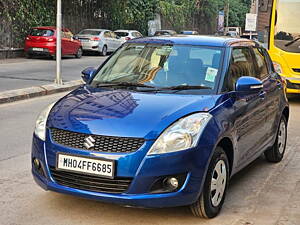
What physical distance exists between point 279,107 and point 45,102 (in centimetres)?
666

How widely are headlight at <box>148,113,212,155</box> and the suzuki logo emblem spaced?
0.48 m

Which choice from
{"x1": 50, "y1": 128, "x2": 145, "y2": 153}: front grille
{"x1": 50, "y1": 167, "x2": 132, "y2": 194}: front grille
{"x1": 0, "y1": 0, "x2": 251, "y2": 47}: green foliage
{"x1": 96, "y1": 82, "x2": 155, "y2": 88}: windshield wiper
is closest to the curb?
{"x1": 96, "y1": 82, "x2": 155, "y2": 88}: windshield wiper

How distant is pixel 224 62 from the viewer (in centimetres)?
525

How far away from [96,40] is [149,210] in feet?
79.0

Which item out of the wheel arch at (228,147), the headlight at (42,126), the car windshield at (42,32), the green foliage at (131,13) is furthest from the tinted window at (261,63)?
the green foliage at (131,13)

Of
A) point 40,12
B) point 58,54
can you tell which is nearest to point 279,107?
point 58,54

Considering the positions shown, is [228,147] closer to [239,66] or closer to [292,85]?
[239,66]

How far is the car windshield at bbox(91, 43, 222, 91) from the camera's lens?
16.7ft

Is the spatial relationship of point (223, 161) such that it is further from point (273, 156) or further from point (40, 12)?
point (40, 12)

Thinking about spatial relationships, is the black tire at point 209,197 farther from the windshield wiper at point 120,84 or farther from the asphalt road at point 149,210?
the windshield wiper at point 120,84

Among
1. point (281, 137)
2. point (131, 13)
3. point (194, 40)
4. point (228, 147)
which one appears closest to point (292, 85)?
point (281, 137)

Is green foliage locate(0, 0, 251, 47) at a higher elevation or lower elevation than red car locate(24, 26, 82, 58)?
higher

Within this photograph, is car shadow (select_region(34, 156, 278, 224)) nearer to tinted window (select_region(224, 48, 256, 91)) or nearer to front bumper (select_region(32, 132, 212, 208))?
front bumper (select_region(32, 132, 212, 208))

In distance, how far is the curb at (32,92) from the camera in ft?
37.6
